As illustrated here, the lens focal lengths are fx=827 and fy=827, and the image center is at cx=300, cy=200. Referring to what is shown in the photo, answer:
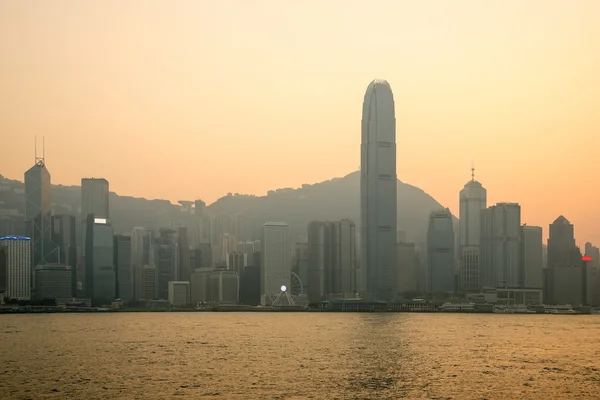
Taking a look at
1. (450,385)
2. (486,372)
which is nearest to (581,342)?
(486,372)

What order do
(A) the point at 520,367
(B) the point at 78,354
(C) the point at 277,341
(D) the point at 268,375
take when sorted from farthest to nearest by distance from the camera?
(C) the point at 277,341 → (B) the point at 78,354 → (A) the point at 520,367 → (D) the point at 268,375

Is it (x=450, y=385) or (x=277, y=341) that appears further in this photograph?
(x=277, y=341)

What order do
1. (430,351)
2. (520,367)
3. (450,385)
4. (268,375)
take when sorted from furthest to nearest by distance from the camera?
1. (430,351)
2. (520,367)
3. (268,375)
4. (450,385)

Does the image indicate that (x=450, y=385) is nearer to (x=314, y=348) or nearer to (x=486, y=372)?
(x=486, y=372)

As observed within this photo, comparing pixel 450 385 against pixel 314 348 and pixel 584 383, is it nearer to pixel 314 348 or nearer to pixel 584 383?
pixel 584 383

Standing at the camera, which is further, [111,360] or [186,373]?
[111,360]

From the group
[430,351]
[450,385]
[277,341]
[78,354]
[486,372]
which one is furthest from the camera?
[277,341]

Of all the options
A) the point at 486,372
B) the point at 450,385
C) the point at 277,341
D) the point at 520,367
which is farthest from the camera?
the point at 277,341

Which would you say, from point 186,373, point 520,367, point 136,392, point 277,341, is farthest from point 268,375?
point 277,341
